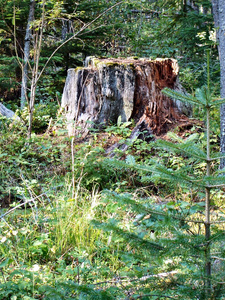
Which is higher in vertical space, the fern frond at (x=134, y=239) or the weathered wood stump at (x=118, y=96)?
the weathered wood stump at (x=118, y=96)

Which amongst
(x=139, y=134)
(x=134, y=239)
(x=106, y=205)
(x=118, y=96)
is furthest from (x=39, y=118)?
(x=134, y=239)

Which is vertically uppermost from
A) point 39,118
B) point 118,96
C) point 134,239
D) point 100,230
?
point 118,96

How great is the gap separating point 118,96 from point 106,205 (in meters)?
2.50

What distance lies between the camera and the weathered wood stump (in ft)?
16.9

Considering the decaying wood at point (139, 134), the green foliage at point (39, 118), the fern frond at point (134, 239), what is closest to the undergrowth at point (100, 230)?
the fern frond at point (134, 239)

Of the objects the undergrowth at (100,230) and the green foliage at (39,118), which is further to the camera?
the green foliage at (39,118)

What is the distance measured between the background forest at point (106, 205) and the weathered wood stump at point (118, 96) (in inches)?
10.6

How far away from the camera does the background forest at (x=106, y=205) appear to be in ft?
4.49

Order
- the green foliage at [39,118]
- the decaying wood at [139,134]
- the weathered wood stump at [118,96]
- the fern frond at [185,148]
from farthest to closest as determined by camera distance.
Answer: the green foliage at [39,118], the weathered wood stump at [118,96], the decaying wood at [139,134], the fern frond at [185,148]

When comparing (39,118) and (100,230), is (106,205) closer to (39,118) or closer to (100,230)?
(100,230)

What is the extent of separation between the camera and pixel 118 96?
5199 mm

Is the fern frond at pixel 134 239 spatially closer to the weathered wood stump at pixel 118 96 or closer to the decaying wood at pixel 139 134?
the decaying wood at pixel 139 134

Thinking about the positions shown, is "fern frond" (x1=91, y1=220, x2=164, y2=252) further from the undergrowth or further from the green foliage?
the green foliage

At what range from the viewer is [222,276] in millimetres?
1398
